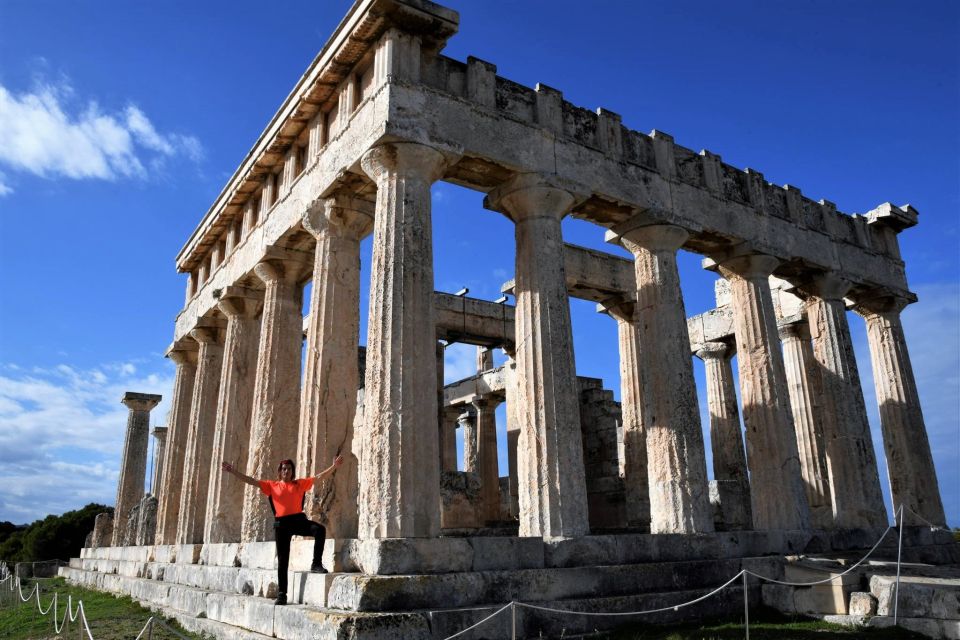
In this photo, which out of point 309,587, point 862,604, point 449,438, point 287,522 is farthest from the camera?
point 449,438

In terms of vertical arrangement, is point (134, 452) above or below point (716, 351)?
below

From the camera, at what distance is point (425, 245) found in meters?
11.0

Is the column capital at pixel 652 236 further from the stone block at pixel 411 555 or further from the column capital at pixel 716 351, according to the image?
the column capital at pixel 716 351

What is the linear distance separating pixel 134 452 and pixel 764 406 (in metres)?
24.8

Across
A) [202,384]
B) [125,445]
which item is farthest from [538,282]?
[125,445]

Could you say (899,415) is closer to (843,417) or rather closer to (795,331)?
(843,417)

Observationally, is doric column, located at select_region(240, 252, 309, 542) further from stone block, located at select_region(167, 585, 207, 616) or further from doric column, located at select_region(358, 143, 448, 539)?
doric column, located at select_region(358, 143, 448, 539)

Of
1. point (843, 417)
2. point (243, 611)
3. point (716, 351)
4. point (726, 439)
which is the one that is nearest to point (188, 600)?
point (243, 611)

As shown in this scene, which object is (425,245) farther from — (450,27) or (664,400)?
(664,400)

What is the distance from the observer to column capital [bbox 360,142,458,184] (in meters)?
11.1

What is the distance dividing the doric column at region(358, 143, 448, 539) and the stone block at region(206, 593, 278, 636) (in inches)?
59.3

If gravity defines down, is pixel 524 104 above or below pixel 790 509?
above

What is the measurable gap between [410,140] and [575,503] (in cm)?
602

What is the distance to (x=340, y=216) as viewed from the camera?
13086 mm
